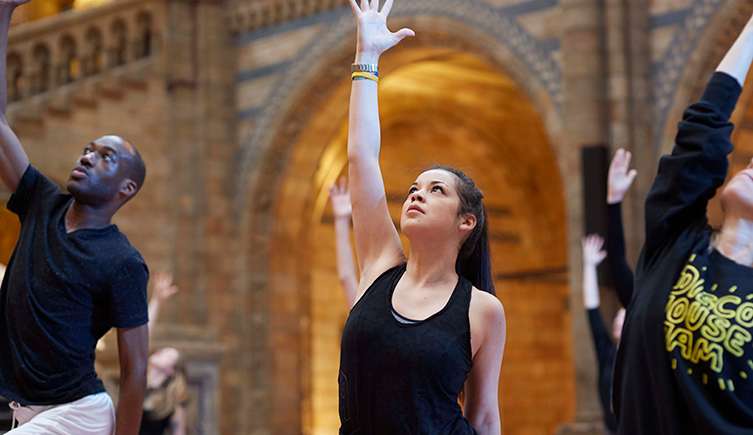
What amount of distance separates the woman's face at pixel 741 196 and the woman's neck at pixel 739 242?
0.06 ft

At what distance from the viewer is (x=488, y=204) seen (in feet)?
63.3

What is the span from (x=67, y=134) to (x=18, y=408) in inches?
428

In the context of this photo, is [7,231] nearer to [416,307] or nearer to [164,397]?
[164,397]

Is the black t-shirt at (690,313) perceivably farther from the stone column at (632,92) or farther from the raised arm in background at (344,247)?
the stone column at (632,92)

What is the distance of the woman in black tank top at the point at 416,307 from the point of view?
331 centimetres

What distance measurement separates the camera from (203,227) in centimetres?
1541

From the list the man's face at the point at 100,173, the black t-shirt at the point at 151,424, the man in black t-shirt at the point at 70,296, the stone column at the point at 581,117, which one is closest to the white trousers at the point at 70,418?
the man in black t-shirt at the point at 70,296

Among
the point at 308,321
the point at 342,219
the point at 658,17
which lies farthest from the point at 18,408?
the point at 308,321

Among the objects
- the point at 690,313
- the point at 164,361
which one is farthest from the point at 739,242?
the point at 164,361

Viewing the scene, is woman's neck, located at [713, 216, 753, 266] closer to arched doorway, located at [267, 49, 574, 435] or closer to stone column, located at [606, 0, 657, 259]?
stone column, located at [606, 0, 657, 259]

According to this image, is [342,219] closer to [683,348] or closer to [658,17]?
[683,348]

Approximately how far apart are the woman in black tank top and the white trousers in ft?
3.41

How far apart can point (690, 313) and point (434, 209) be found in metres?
0.76

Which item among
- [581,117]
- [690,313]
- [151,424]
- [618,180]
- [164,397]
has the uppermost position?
[581,117]
